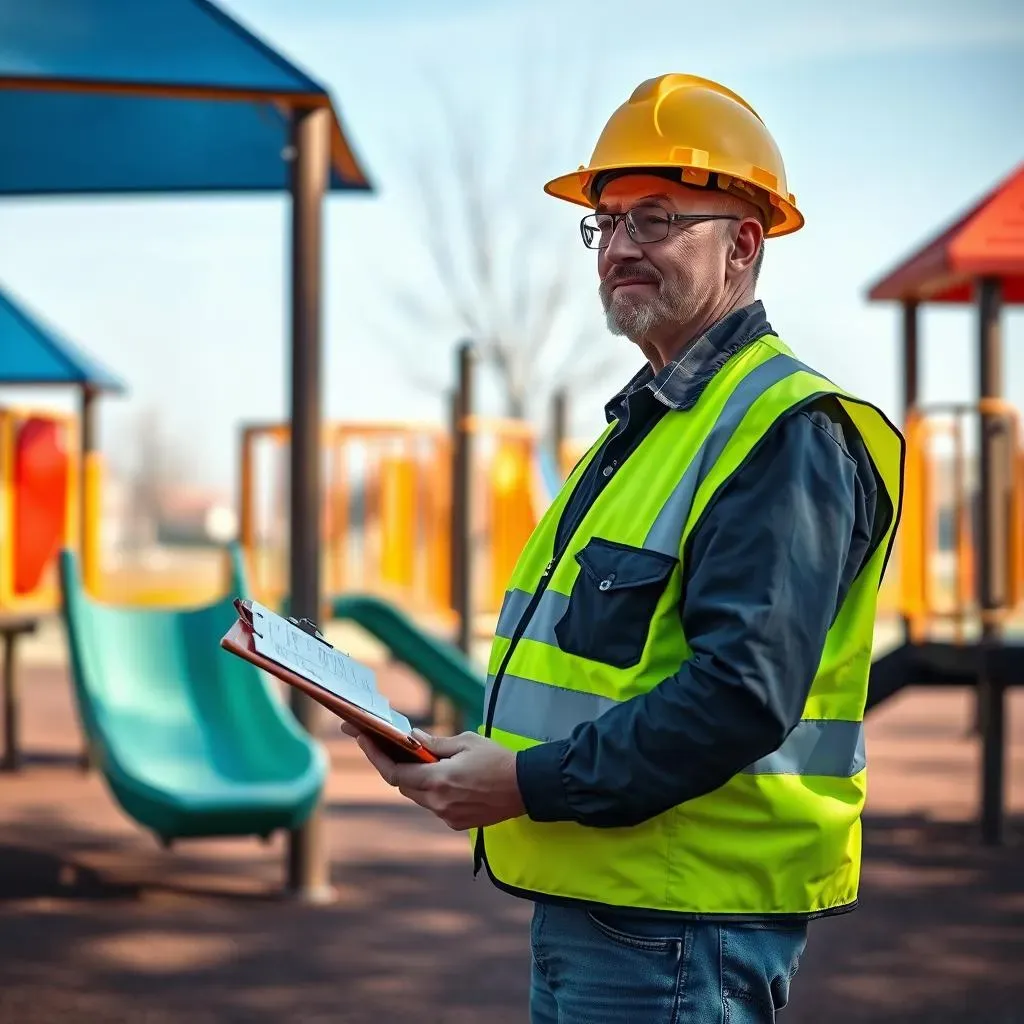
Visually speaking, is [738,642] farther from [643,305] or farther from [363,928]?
[363,928]

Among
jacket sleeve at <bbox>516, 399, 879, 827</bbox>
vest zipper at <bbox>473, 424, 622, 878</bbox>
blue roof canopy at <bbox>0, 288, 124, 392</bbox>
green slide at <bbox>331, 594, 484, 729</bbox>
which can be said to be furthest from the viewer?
blue roof canopy at <bbox>0, 288, 124, 392</bbox>

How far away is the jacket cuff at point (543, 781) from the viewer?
188 cm

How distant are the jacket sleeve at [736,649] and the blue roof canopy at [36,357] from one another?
9.41 m

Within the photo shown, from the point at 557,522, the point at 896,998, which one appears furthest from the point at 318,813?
the point at 557,522

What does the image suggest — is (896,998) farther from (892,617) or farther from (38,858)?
(892,617)

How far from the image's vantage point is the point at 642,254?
2104 mm

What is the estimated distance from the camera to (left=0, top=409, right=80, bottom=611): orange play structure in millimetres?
10828

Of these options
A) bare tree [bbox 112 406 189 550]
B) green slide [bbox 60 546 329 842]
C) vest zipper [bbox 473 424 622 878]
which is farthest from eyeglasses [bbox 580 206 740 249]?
bare tree [bbox 112 406 189 550]

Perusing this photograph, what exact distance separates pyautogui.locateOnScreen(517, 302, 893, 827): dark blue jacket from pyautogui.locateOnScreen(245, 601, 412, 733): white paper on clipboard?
0.25m

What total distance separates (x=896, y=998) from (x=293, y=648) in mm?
3389

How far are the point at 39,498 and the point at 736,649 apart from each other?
998 centimetres

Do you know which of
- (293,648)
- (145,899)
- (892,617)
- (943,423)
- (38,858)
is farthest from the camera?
(892,617)

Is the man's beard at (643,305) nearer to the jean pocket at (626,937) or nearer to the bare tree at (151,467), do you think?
the jean pocket at (626,937)

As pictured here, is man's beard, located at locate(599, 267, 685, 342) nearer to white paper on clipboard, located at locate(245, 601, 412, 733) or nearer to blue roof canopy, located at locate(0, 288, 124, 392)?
white paper on clipboard, located at locate(245, 601, 412, 733)
